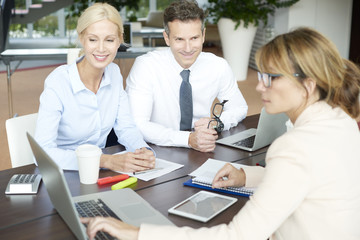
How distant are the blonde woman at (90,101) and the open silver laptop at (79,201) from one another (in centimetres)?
28

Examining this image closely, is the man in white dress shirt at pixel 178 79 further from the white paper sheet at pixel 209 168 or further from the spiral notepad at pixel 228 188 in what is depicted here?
the spiral notepad at pixel 228 188

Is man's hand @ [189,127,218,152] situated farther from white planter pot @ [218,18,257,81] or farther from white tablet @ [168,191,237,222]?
white planter pot @ [218,18,257,81]

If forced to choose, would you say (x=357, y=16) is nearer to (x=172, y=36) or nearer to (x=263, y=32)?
(x=263, y=32)

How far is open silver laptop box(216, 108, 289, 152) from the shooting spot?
6.77ft

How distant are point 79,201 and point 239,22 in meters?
5.47

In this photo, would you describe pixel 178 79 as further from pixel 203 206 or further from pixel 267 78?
pixel 267 78

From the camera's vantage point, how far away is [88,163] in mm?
1661

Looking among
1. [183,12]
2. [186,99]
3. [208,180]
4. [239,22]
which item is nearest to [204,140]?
[208,180]

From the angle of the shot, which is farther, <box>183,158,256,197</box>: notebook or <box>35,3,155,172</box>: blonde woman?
<box>35,3,155,172</box>: blonde woman

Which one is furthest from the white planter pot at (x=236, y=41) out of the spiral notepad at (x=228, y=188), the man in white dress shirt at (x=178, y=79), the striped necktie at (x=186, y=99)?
the spiral notepad at (x=228, y=188)

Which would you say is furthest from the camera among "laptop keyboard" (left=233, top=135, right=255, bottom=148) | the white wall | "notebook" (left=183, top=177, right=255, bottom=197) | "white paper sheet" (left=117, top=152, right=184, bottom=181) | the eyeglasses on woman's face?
the white wall

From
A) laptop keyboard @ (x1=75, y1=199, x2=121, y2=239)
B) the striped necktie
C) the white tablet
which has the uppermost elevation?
the striped necktie

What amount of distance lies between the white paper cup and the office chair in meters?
0.55

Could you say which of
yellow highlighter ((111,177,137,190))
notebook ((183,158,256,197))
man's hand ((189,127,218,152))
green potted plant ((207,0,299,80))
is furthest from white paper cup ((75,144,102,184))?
green potted plant ((207,0,299,80))
